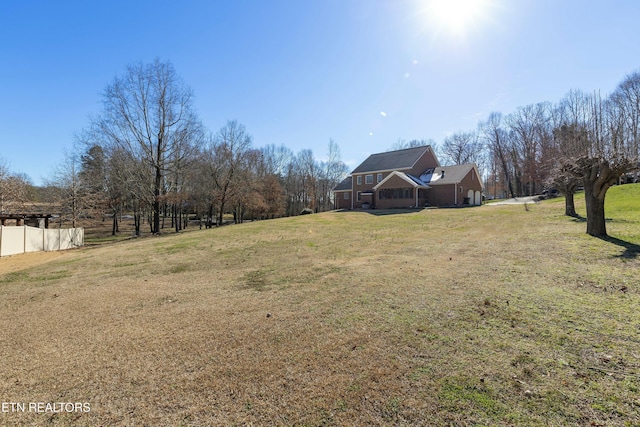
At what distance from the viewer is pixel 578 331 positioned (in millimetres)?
3701

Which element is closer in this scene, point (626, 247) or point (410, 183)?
point (626, 247)

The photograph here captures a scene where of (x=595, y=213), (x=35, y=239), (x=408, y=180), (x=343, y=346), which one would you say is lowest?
(x=343, y=346)

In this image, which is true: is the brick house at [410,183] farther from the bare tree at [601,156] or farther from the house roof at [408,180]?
the bare tree at [601,156]

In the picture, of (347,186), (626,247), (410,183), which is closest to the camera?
(626,247)

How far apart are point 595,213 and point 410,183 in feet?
68.8

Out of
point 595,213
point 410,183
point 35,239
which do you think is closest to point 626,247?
point 595,213

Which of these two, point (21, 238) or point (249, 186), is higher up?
point (249, 186)

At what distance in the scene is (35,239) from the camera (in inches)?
691

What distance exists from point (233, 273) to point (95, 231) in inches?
1506

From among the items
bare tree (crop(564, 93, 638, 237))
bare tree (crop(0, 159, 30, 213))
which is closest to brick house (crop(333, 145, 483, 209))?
bare tree (crop(564, 93, 638, 237))

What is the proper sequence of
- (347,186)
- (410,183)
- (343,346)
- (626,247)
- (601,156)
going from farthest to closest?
(347,186) → (410,183) → (601,156) → (626,247) → (343,346)

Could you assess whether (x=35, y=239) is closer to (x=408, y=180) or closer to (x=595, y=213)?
(x=595, y=213)

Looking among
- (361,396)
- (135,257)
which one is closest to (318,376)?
(361,396)

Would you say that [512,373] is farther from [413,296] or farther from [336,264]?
[336,264]
